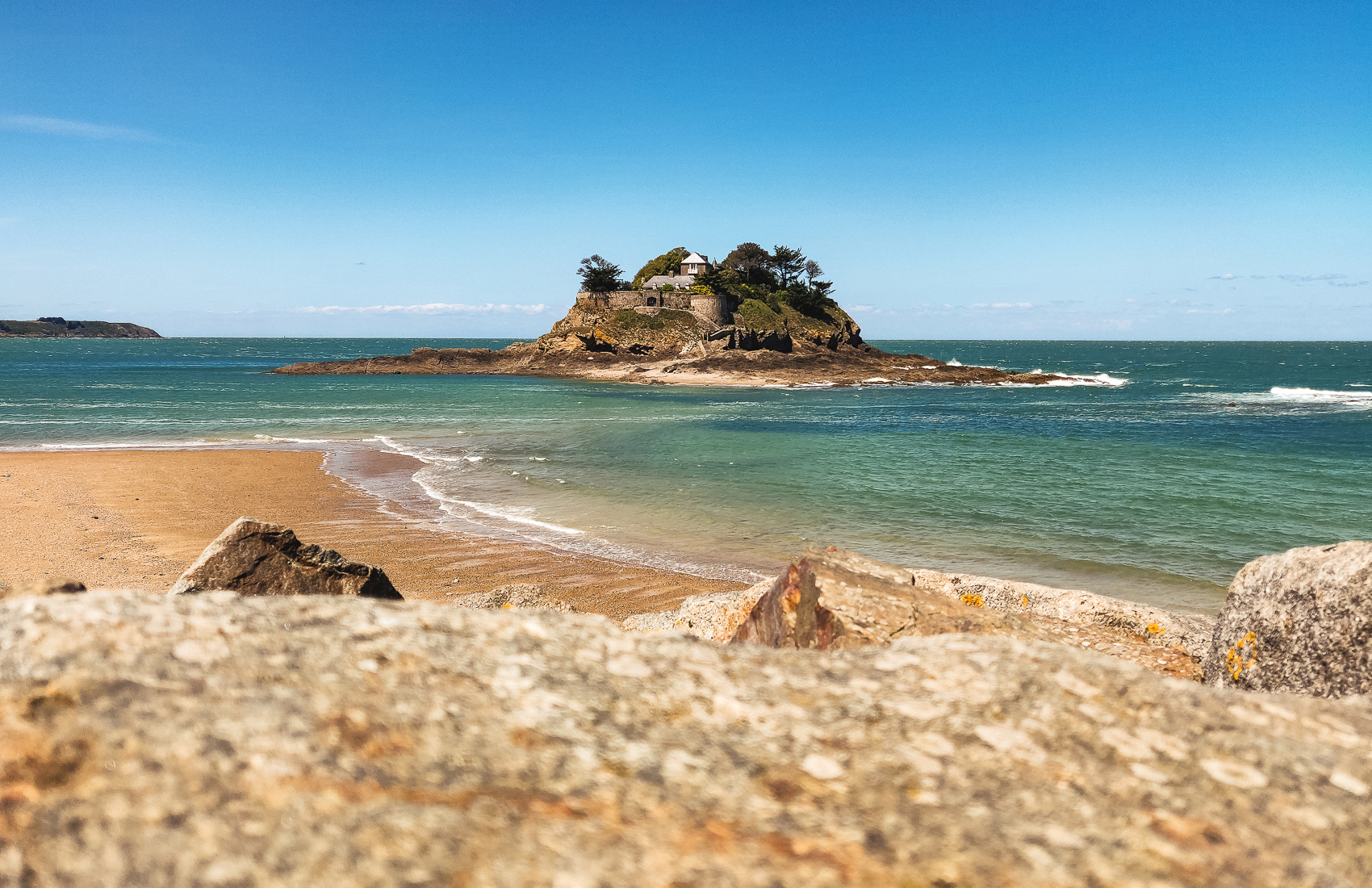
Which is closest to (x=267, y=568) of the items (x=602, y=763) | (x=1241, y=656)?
(x=602, y=763)

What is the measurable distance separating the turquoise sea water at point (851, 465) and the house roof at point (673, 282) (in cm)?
4404

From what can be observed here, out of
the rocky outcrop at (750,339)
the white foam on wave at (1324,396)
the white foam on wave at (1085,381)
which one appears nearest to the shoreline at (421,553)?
the white foam on wave at (1324,396)

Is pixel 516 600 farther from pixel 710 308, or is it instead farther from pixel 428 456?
pixel 710 308

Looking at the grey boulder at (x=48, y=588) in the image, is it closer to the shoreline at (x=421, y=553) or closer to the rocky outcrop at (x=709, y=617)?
the rocky outcrop at (x=709, y=617)

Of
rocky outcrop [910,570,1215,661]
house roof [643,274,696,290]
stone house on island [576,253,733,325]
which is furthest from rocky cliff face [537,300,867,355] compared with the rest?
rocky outcrop [910,570,1215,661]

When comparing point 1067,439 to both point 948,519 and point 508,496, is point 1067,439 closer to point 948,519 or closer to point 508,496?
point 948,519

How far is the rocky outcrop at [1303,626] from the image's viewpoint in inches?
166

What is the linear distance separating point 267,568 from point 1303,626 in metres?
7.33

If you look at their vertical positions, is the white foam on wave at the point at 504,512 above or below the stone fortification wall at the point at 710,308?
below

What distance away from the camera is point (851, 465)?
2955 centimetres

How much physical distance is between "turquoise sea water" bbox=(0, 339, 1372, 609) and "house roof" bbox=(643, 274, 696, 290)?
44.0 meters

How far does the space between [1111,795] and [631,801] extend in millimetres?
1338

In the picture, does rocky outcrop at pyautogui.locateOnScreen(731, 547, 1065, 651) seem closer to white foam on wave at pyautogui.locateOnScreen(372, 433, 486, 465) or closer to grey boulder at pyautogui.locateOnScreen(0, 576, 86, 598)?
grey boulder at pyautogui.locateOnScreen(0, 576, 86, 598)

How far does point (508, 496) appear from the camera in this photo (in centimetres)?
2317
